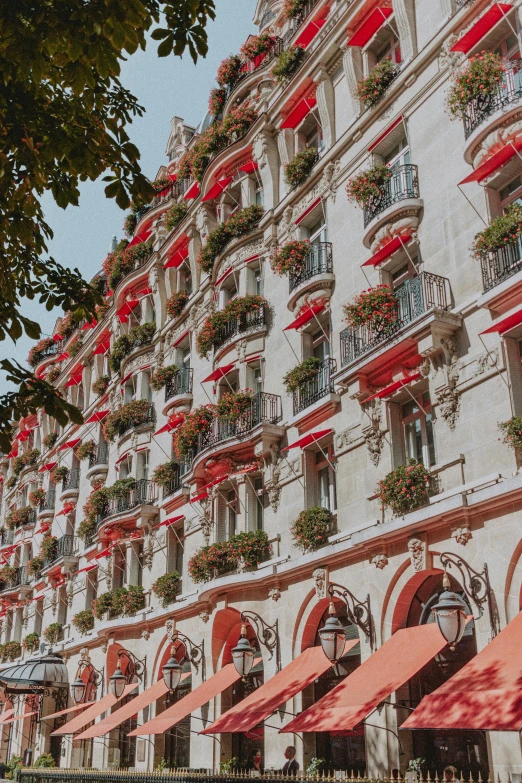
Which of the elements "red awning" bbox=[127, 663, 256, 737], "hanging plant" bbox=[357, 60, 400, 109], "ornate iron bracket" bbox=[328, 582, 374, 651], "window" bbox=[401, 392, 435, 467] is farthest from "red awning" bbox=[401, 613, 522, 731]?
"hanging plant" bbox=[357, 60, 400, 109]

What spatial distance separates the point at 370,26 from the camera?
21812mm

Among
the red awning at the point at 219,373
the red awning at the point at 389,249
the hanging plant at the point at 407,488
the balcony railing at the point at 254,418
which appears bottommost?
the hanging plant at the point at 407,488

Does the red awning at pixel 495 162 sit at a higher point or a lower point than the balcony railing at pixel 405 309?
higher

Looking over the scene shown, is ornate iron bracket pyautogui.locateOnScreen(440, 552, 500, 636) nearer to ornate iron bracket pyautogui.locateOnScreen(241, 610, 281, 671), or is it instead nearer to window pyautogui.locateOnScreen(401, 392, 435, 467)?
window pyautogui.locateOnScreen(401, 392, 435, 467)

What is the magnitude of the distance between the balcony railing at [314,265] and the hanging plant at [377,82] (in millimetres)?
3686

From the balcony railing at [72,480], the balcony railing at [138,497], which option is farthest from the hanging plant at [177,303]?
the balcony railing at [72,480]

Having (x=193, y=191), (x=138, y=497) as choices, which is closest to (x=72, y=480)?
(x=138, y=497)

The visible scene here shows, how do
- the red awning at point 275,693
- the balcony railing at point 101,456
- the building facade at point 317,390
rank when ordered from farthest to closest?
the balcony railing at point 101,456, the red awning at point 275,693, the building facade at point 317,390

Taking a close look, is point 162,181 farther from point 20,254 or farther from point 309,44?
point 20,254

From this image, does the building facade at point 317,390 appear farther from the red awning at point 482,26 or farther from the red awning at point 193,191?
the red awning at point 193,191

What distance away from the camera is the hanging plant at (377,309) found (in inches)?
705

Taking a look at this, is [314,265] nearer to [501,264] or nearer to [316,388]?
[316,388]

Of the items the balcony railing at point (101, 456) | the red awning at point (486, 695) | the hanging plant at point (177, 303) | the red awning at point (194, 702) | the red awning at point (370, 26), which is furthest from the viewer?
the balcony railing at point (101, 456)

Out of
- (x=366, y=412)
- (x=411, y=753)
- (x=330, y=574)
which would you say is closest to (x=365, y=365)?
(x=366, y=412)
